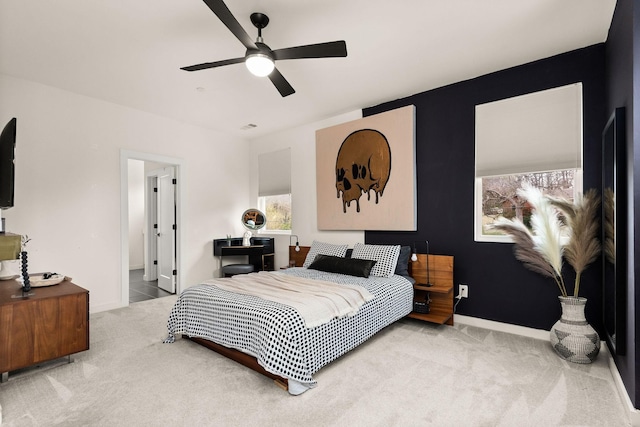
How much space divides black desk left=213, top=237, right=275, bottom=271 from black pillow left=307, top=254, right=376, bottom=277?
1504 millimetres

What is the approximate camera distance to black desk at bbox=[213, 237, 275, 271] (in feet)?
17.3

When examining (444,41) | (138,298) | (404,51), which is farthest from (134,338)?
(444,41)

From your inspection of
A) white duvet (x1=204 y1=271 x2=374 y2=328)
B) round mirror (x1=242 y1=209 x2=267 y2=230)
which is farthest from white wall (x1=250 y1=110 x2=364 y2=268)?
white duvet (x1=204 y1=271 x2=374 y2=328)

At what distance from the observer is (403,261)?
3.75 m

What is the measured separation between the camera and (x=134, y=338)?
3.15 metres

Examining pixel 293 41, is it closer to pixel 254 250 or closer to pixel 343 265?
pixel 343 265

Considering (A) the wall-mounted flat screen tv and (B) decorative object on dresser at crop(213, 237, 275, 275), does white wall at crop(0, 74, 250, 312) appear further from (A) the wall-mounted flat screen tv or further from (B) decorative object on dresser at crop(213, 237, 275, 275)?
(A) the wall-mounted flat screen tv

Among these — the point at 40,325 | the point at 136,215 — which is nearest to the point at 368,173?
the point at 40,325

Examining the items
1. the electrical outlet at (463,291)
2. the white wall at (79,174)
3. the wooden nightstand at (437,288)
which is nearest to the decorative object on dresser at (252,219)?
the white wall at (79,174)

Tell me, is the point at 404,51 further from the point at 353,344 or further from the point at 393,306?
the point at 353,344

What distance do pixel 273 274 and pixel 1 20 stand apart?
3.15m

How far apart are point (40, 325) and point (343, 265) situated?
2.74 meters

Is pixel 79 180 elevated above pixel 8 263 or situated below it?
above

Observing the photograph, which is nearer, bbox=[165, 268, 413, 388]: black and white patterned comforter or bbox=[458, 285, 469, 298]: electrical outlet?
bbox=[165, 268, 413, 388]: black and white patterned comforter
